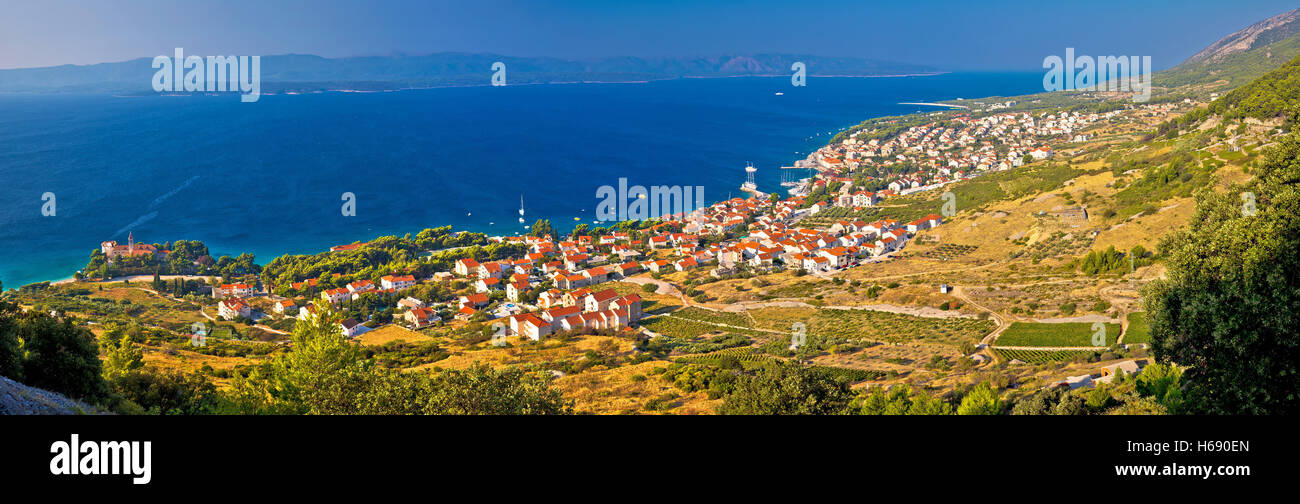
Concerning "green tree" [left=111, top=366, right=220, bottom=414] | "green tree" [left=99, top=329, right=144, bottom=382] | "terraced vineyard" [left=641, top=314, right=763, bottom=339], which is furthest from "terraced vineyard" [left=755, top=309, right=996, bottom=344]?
"green tree" [left=99, top=329, right=144, bottom=382]

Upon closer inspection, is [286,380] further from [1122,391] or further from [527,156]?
[527,156]

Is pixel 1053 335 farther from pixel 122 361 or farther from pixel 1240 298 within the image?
pixel 122 361

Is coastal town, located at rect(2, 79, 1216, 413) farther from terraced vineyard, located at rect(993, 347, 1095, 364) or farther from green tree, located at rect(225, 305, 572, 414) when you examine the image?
green tree, located at rect(225, 305, 572, 414)

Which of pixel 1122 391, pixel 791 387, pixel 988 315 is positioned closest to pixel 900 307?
pixel 988 315

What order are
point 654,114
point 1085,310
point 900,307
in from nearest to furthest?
1. point 1085,310
2. point 900,307
3. point 654,114

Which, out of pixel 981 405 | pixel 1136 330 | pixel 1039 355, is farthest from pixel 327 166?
pixel 981 405

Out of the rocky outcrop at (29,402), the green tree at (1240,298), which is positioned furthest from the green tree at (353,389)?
the green tree at (1240,298)
